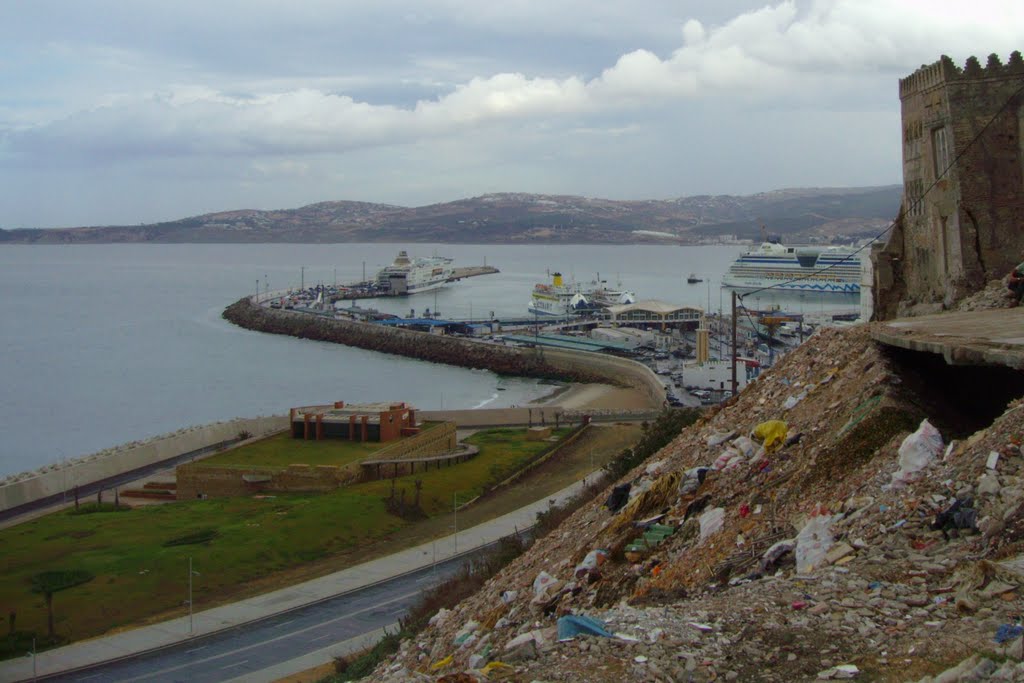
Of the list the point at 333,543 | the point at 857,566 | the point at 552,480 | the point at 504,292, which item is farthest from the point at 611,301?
the point at 857,566

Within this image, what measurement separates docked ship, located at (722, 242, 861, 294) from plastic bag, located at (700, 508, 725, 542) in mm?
66441

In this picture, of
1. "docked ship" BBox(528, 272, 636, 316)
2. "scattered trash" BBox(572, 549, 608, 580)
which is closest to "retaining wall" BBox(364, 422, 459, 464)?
"scattered trash" BBox(572, 549, 608, 580)

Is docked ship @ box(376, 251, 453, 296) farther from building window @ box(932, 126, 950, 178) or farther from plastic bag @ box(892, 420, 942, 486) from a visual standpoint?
plastic bag @ box(892, 420, 942, 486)

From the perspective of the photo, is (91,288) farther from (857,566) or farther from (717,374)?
(857,566)

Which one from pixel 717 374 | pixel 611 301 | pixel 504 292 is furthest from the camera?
pixel 504 292

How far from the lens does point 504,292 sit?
293 ft

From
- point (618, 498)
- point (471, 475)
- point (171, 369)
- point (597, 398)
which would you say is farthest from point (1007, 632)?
point (171, 369)

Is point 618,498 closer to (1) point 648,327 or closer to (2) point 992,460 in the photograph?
(2) point 992,460

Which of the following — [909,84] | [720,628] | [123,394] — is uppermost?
[909,84]

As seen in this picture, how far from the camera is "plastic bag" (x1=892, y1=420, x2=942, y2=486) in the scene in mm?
5363

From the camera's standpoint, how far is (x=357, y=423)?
22688 millimetres

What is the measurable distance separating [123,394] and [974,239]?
104ft

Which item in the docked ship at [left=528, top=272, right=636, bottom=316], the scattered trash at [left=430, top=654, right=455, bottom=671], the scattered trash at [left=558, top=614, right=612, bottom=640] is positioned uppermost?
the scattered trash at [left=558, top=614, right=612, bottom=640]

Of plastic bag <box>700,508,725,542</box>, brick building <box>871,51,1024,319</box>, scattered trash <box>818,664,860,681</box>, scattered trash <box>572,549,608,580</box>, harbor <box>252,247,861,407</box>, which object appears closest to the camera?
scattered trash <box>818,664,860,681</box>
